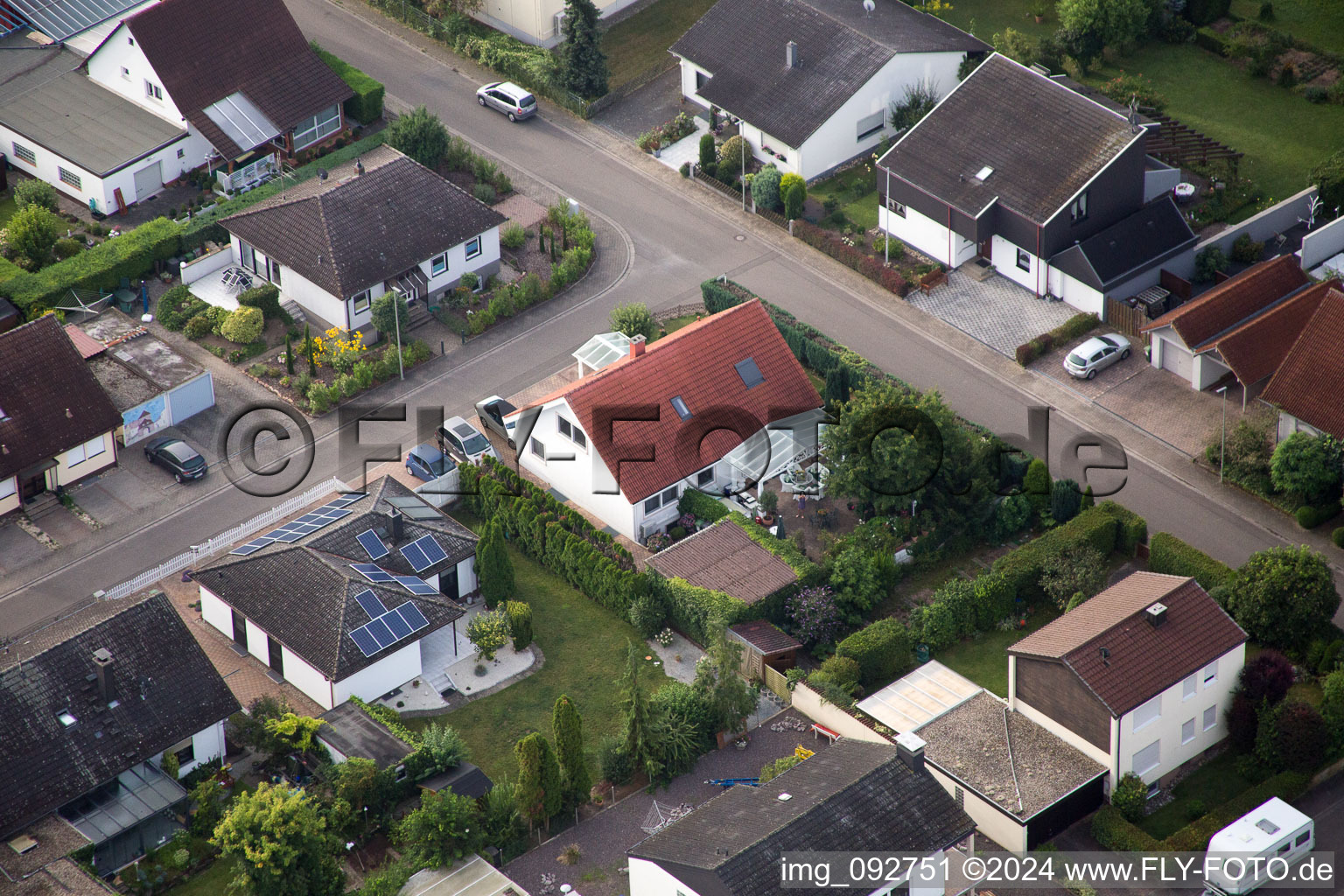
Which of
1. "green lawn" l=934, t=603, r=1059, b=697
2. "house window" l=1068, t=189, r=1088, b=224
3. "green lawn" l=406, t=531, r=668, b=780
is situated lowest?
"green lawn" l=934, t=603, r=1059, b=697

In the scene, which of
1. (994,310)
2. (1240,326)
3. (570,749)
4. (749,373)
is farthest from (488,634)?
(1240,326)

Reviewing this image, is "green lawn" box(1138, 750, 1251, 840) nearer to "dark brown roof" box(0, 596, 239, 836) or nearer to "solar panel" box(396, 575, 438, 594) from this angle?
"solar panel" box(396, 575, 438, 594)

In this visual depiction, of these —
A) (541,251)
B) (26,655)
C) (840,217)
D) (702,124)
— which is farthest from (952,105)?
(26,655)

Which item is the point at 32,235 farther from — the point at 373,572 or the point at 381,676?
the point at 381,676

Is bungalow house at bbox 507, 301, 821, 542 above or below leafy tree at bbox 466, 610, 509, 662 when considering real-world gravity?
above

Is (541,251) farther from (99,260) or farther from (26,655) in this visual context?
(26,655)

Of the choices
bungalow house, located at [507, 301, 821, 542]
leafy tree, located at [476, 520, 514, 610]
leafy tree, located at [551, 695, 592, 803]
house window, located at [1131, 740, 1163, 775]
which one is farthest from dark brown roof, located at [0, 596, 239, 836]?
house window, located at [1131, 740, 1163, 775]
